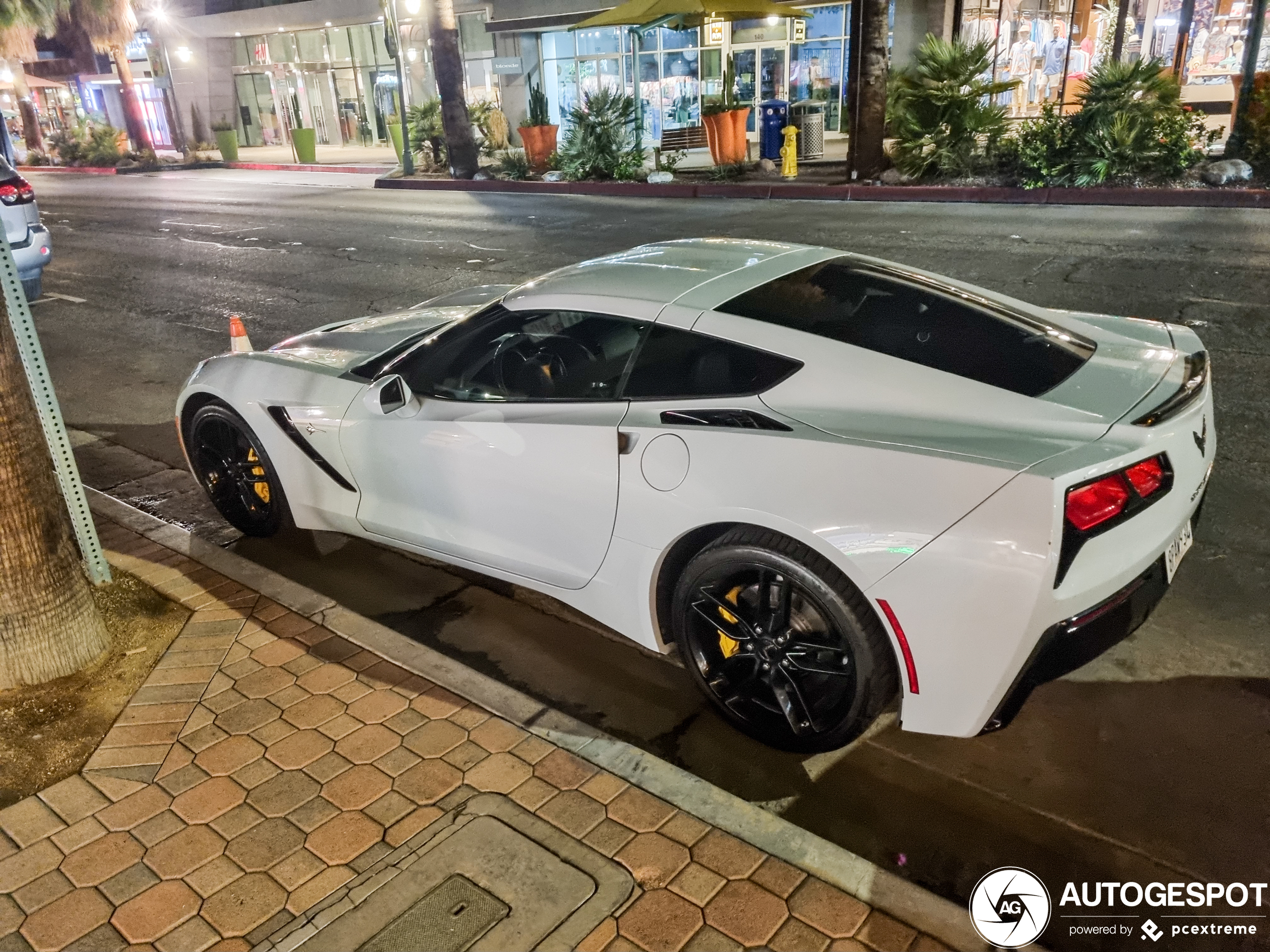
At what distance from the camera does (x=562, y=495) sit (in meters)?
3.43

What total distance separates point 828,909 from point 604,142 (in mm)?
19084

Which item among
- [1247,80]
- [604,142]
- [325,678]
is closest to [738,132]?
[604,142]

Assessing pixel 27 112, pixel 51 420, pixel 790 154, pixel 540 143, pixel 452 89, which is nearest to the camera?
pixel 51 420

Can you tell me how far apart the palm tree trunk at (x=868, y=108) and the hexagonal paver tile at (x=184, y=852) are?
16288 mm

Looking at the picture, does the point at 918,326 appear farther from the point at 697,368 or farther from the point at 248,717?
the point at 248,717

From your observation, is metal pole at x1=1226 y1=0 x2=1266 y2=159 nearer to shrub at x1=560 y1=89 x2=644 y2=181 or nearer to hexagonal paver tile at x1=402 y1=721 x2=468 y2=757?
shrub at x1=560 y1=89 x2=644 y2=181

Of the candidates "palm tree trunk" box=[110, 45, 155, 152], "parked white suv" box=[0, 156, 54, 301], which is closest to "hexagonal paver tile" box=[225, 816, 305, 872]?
"parked white suv" box=[0, 156, 54, 301]

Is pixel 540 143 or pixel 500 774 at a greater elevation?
pixel 540 143

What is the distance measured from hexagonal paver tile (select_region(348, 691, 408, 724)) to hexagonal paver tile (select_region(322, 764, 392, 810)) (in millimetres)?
257

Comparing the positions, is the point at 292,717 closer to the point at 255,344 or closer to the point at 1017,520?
the point at 1017,520

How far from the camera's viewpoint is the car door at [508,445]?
340cm

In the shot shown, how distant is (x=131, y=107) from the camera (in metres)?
34.9

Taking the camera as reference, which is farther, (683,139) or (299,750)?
(683,139)

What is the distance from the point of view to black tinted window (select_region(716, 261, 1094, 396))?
3098 millimetres
